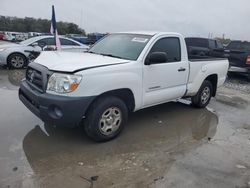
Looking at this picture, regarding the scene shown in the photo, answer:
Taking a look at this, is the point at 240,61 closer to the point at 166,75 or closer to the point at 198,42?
the point at 198,42

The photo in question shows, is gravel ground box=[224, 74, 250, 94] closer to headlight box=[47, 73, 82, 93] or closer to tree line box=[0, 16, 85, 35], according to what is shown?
headlight box=[47, 73, 82, 93]

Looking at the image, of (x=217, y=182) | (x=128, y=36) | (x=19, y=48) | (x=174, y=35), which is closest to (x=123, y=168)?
(x=217, y=182)

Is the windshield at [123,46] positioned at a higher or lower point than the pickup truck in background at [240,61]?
higher

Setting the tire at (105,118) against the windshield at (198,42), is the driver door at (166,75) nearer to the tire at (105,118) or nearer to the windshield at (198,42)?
the tire at (105,118)

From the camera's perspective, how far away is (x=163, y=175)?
318cm

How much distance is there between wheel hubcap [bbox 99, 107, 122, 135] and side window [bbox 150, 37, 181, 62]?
4.67ft

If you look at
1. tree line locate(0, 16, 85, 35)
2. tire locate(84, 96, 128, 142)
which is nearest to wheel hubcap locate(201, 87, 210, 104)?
tire locate(84, 96, 128, 142)

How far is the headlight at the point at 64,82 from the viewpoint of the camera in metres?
3.39

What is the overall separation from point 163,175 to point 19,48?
8.98 m

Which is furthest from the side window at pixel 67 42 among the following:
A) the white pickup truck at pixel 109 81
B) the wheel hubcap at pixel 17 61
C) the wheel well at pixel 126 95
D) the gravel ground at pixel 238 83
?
the wheel well at pixel 126 95

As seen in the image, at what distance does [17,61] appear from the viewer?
10.2 metres

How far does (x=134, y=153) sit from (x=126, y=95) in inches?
38.1

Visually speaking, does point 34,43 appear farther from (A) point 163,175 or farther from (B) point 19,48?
(A) point 163,175

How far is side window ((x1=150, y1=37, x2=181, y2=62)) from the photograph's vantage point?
467cm
